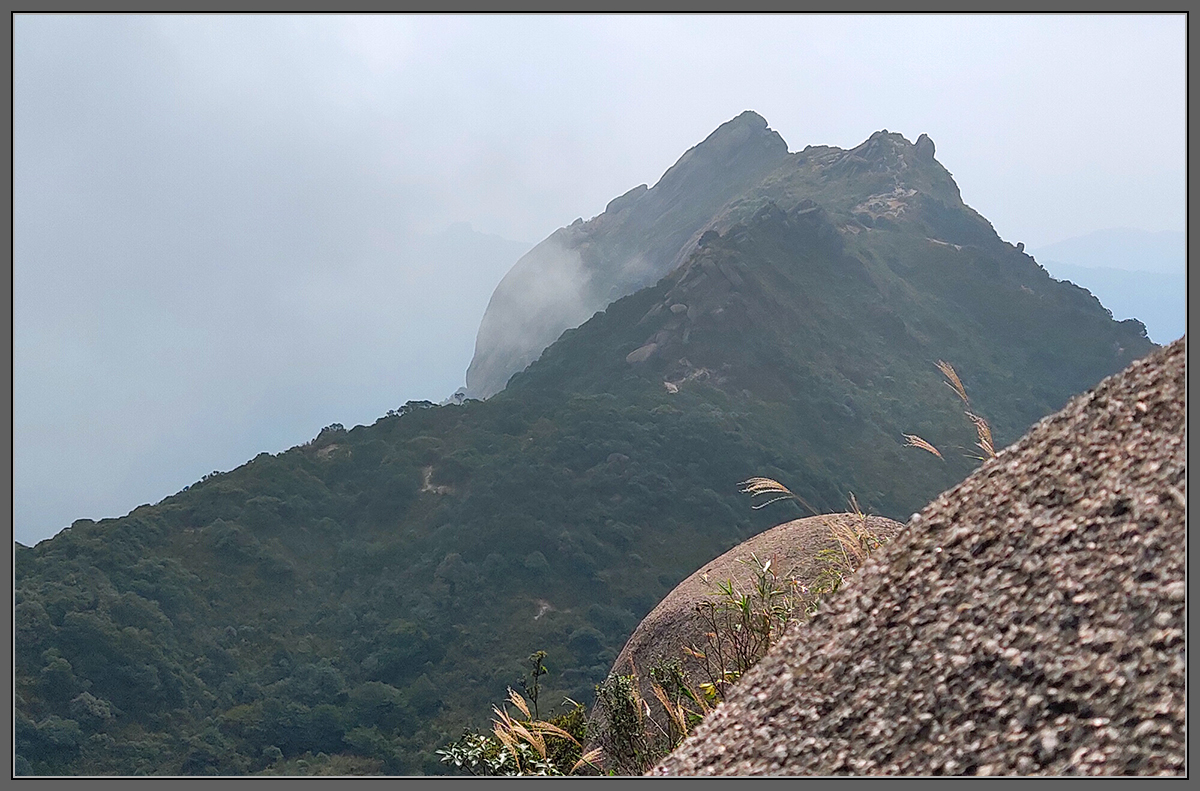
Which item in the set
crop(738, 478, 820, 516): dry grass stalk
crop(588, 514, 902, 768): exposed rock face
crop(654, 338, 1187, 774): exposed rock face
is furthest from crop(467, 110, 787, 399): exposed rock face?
crop(654, 338, 1187, 774): exposed rock face

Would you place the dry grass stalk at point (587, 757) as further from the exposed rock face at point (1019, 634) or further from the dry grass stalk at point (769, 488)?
the dry grass stalk at point (769, 488)

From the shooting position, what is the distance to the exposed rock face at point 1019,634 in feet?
8.20

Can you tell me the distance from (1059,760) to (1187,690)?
1.33 ft

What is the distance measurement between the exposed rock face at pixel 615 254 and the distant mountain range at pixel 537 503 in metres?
28.7

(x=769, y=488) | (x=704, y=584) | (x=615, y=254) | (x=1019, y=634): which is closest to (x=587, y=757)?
(x=1019, y=634)

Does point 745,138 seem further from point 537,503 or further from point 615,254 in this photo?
point 537,503

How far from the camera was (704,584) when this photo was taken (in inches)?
333

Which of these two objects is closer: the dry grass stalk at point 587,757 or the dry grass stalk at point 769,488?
the dry grass stalk at point 587,757

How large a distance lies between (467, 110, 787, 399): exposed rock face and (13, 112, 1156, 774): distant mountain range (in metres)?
28.7

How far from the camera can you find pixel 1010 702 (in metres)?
2.64

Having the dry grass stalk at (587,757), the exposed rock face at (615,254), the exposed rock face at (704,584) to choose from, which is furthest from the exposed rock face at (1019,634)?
the exposed rock face at (615,254)

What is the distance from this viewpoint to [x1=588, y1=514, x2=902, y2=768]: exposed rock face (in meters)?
7.41

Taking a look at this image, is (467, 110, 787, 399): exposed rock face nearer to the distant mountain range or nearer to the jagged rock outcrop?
the jagged rock outcrop

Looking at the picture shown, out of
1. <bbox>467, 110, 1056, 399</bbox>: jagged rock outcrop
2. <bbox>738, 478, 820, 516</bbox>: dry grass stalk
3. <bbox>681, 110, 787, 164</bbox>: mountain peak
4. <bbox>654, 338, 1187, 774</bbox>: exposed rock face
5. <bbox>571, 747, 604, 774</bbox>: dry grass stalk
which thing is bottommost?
<bbox>571, 747, 604, 774</bbox>: dry grass stalk
